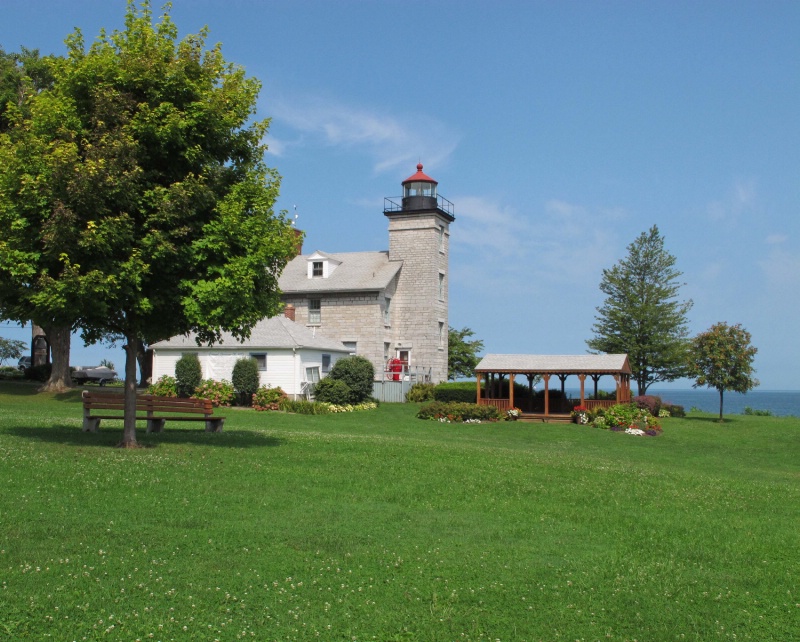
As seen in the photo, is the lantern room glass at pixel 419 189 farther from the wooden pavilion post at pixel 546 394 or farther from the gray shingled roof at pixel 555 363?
the wooden pavilion post at pixel 546 394

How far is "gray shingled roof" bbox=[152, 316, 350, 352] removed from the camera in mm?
42678

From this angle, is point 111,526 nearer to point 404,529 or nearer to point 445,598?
point 404,529

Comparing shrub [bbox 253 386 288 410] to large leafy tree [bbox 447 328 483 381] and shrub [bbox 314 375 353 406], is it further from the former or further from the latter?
large leafy tree [bbox 447 328 483 381]

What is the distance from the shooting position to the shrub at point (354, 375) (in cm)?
4212

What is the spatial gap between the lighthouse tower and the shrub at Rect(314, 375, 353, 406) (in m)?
10.8

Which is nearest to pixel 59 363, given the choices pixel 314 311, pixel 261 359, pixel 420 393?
pixel 261 359

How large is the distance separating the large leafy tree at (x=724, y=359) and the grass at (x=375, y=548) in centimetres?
2645

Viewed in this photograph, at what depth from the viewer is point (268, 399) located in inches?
1567

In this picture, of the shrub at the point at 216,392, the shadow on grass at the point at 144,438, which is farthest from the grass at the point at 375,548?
the shrub at the point at 216,392

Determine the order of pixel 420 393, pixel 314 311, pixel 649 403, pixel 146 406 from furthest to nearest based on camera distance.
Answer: pixel 314 311 → pixel 420 393 → pixel 649 403 → pixel 146 406

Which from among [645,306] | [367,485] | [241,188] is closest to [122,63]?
[241,188]

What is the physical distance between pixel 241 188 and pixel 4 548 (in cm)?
1057

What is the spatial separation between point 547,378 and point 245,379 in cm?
1515

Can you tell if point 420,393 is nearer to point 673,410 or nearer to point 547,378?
point 547,378
